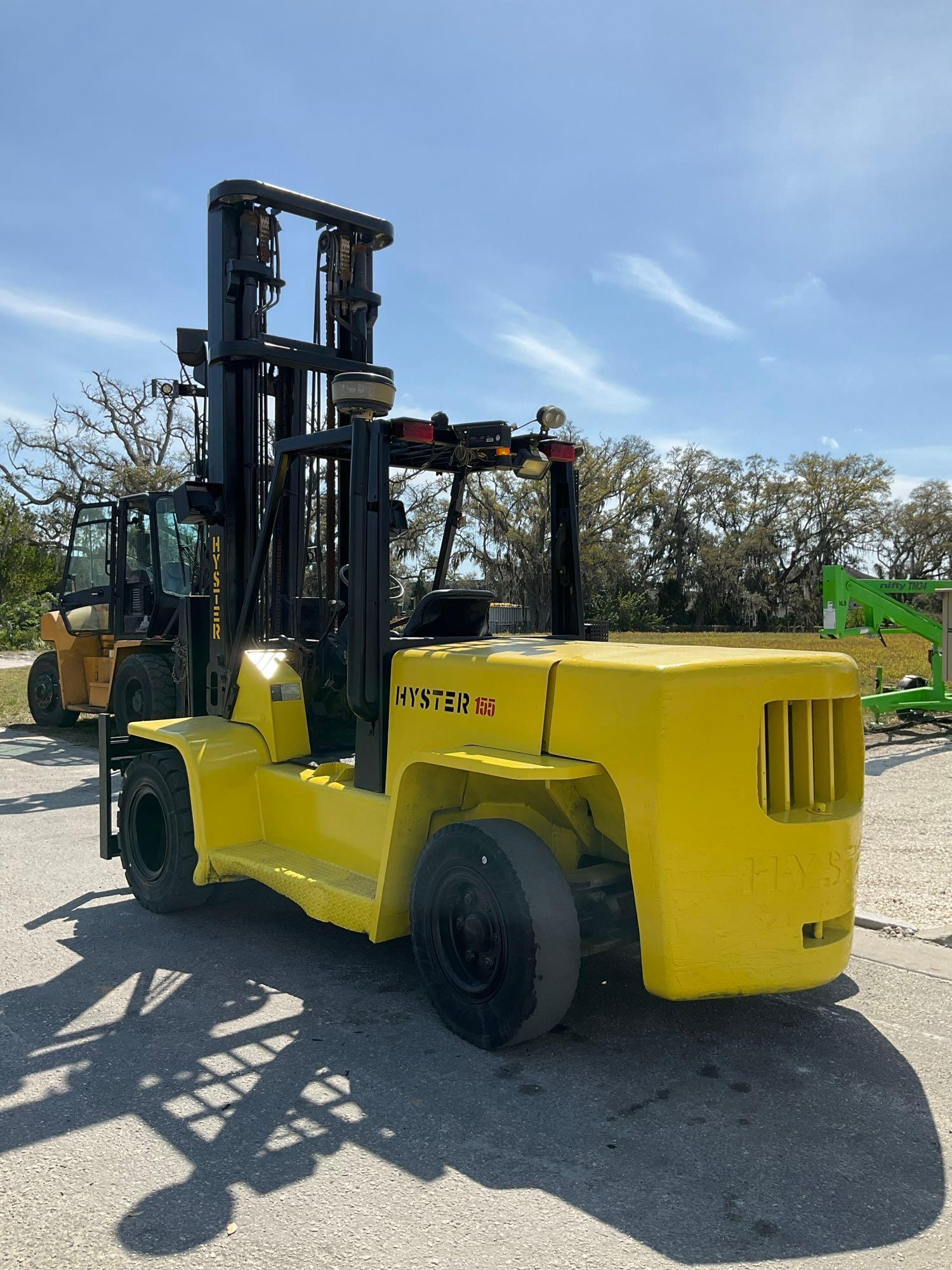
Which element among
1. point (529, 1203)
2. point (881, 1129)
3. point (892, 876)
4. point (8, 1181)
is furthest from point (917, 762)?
point (8, 1181)

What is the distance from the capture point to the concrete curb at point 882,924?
546 centimetres

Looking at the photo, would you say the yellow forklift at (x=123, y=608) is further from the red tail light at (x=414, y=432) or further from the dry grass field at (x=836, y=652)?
the red tail light at (x=414, y=432)

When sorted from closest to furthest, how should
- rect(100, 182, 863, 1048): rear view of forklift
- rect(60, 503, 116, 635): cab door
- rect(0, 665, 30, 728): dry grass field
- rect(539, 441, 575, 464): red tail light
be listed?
rect(100, 182, 863, 1048): rear view of forklift → rect(539, 441, 575, 464): red tail light → rect(60, 503, 116, 635): cab door → rect(0, 665, 30, 728): dry grass field

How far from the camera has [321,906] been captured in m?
4.69

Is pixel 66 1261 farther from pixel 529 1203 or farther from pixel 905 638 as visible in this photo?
pixel 905 638

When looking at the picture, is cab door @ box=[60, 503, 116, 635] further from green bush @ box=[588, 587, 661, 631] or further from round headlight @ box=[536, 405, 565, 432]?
green bush @ box=[588, 587, 661, 631]

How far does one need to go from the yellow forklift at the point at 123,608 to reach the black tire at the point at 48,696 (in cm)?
53

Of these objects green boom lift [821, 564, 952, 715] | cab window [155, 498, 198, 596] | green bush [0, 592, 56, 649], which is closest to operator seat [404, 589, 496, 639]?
cab window [155, 498, 198, 596]

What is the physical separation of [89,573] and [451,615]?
363 inches

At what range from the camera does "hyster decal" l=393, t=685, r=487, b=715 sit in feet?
14.1

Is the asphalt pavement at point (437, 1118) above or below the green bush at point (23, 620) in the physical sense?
below

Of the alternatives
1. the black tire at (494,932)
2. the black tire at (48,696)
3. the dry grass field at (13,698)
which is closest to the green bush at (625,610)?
the dry grass field at (13,698)

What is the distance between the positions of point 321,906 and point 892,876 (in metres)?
3.78

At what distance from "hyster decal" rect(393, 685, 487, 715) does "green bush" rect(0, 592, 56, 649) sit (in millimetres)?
31157
